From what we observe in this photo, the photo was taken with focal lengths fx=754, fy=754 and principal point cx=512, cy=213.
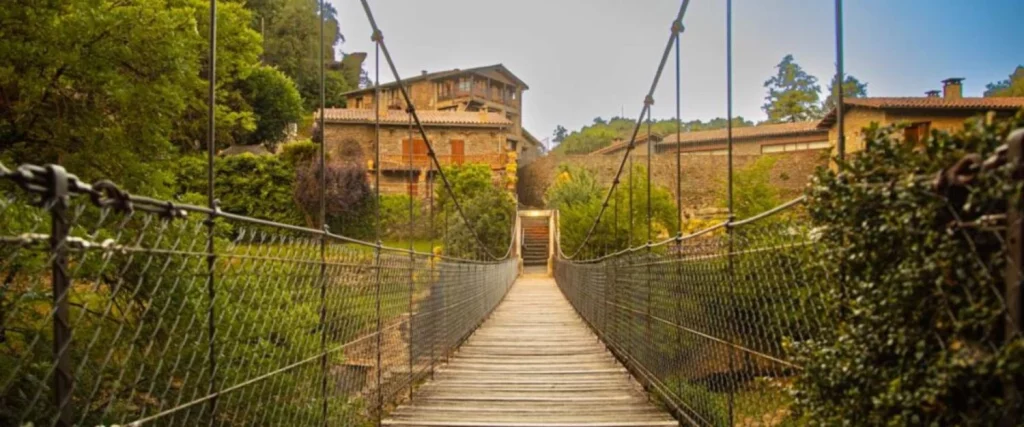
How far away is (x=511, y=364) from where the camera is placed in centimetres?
568

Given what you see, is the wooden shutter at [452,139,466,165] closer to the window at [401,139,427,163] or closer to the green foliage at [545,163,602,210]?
the window at [401,139,427,163]

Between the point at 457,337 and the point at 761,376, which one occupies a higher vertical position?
the point at 761,376

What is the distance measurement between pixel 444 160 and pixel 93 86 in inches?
839

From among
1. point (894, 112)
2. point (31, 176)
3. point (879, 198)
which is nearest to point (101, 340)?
point (31, 176)

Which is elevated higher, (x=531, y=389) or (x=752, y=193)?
(x=752, y=193)

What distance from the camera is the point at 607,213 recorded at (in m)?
16.6

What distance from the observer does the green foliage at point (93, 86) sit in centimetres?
622

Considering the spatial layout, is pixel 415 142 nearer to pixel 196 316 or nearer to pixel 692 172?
pixel 692 172

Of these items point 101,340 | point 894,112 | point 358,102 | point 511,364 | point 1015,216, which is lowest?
point 511,364

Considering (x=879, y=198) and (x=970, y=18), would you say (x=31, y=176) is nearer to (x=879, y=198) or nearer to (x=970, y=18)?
(x=879, y=198)

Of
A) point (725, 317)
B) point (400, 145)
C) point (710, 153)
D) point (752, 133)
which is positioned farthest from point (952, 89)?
point (400, 145)

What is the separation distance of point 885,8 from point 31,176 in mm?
3606

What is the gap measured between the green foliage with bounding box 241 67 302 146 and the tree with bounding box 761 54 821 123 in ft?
75.6

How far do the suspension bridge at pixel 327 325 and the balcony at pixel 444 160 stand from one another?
21582 millimetres
